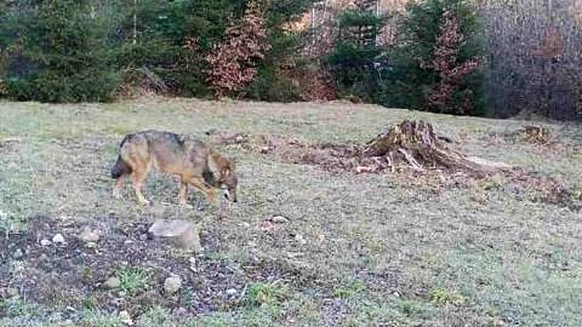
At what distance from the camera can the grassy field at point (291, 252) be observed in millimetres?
3592

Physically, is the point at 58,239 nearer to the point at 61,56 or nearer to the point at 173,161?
the point at 173,161

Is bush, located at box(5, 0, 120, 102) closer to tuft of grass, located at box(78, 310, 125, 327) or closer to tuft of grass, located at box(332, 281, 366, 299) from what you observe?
tuft of grass, located at box(332, 281, 366, 299)

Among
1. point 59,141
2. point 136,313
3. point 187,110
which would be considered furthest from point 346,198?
point 187,110

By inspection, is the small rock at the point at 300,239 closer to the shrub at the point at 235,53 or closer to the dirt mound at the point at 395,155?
the dirt mound at the point at 395,155

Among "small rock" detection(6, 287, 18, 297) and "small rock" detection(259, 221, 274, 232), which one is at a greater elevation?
"small rock" detection(259, 221, 274, 232)

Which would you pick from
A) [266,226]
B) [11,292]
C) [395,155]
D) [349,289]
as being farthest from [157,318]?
[395,155]

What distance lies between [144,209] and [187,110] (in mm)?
7758

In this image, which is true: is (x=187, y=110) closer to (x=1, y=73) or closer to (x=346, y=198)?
(x=1, y=73)

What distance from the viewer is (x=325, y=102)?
15.8m

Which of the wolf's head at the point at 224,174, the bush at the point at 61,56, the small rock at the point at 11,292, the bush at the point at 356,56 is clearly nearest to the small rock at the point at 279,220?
the wolf's head at the point at 224,174

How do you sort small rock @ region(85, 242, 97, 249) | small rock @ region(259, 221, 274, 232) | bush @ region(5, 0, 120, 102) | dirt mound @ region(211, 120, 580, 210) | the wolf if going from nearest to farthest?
small rock @ region(85, 242, 97, 249)
small rock @ region(259, 221, 274, 232)
the wolf
dirt mound @ region(211, 120, 580, 210)
bush @ region(5, 0, 120, 102)

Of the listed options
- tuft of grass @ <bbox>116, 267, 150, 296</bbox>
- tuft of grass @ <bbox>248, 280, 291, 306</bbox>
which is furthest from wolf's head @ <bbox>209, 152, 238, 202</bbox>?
tuft of grass @ <bbox>248, 280, 291, 306</bbox>

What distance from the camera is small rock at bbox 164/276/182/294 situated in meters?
3.73

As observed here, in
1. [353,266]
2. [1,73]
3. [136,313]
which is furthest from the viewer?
[1,73]
